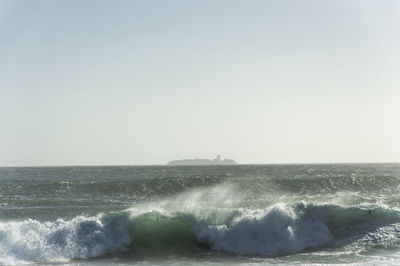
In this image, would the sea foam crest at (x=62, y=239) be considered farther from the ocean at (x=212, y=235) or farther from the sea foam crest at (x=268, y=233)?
the sea foam crest at (x=268, y=233)

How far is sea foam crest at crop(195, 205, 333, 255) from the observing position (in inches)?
596

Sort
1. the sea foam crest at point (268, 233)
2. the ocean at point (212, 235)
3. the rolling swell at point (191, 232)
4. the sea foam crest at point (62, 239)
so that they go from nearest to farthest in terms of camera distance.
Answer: the ocean at point (212, 235), the sea foam crest at point (62, 239), the rolling swell at point (191, 232), the sea foam crest at point (268, 233)

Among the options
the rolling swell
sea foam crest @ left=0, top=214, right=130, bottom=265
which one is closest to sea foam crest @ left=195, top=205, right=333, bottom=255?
the rolling swell

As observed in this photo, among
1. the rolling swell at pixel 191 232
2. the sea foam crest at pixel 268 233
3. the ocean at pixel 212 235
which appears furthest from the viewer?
the sea foam crest at pixel 268 233

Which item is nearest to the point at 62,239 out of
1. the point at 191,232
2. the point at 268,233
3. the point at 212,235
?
the point at 191,232

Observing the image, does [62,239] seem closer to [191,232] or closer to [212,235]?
[191,232]

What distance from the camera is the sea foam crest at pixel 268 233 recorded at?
1513 cm

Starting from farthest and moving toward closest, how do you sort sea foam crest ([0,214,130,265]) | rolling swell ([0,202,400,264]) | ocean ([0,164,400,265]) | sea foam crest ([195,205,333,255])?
1. sea foam crest ([195,205,333,255])
2. rolling swell ([0,202,400,264])
3. sea foam crest ([0,214,130,265])
4. ocean ([0,164,400,265])

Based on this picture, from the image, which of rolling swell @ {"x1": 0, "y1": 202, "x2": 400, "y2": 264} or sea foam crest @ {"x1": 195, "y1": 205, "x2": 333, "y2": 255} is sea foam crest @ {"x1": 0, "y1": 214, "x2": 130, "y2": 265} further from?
sea foam crest @ {"x1": 195, "y1": 205, "x2": 333, "y2": 255}

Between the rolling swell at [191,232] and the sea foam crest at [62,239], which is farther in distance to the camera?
the rolling swell at [191,232]

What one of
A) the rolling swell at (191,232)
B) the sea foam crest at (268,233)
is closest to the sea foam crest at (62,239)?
the rolling swell at (191,232)

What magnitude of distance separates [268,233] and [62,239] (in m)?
6.95

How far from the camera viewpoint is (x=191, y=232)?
16.5m

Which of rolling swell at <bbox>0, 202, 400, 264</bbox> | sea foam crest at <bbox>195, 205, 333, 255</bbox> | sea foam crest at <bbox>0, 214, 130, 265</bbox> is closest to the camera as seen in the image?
sea foam crest at <bbox>0, 214, 130, 265</bbox>
